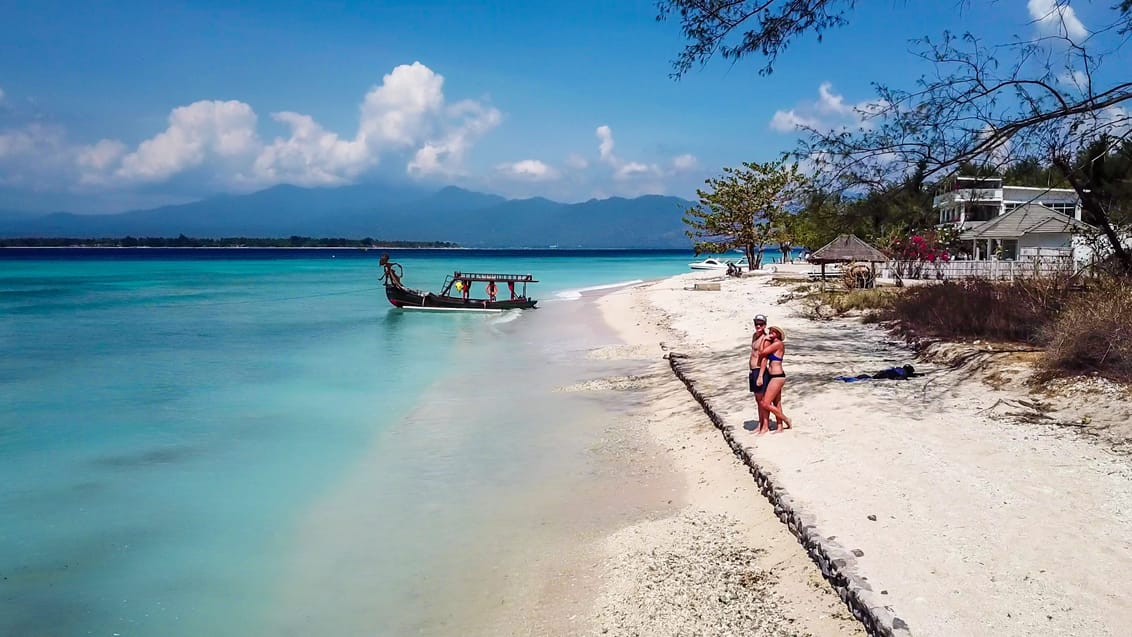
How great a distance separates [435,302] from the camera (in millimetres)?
29266

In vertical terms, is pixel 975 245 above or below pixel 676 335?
above

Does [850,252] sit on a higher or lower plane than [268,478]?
higher

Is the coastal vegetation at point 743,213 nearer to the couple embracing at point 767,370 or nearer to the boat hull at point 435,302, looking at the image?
the boat hull at point 435,302

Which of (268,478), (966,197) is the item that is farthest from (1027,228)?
(268,478)

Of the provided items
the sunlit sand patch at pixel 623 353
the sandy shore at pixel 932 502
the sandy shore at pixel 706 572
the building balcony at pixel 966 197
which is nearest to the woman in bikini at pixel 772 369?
the sandy shore at pixel 932 502

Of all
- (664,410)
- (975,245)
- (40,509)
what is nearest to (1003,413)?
(664,410)

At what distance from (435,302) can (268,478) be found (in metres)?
20.9

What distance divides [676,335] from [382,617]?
13.3 m

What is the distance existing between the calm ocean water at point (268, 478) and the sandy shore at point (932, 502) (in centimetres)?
187

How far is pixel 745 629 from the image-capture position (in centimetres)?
426

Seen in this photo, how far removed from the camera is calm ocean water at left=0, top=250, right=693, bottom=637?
560cm

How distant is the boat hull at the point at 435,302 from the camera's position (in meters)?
29.1

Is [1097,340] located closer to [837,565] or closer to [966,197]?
[966,197]

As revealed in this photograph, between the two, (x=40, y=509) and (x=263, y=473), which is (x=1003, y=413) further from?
(x=40, y=509)
